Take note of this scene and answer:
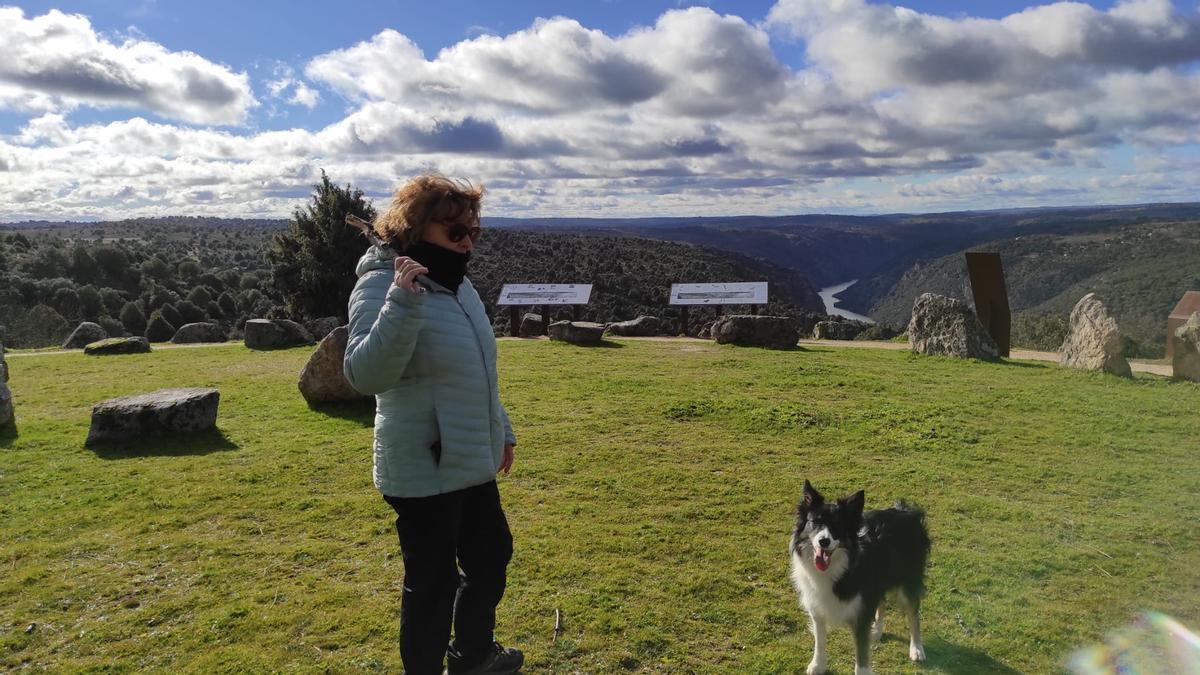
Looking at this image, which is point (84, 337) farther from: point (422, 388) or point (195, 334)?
point (422, 388)

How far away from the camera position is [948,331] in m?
14.7

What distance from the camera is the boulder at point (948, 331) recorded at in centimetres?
1434

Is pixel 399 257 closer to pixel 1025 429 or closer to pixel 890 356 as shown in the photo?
pixel 1025 429

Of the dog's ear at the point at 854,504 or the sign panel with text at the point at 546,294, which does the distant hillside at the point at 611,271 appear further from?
the dog's ear at the point at 854,504

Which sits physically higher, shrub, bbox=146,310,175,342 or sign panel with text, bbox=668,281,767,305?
sign panel with text, bbox=668,281,767,305

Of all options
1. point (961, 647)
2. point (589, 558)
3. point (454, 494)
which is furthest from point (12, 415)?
point (961, 647)

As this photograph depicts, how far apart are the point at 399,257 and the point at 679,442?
6021mm

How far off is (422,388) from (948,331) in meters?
14.1

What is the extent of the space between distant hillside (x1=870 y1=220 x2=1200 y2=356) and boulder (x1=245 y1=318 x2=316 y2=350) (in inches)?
1387

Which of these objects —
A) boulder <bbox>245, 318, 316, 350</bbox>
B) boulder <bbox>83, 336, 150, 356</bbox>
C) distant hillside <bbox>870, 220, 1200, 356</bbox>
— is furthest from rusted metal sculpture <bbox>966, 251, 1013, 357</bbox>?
distant hillside <bbox>870, 220, 1200, 356</bbox>

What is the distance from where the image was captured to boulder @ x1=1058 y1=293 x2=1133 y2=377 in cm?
1209

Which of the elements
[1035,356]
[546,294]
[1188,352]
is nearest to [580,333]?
[546,294]

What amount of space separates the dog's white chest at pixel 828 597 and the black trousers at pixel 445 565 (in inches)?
62.2

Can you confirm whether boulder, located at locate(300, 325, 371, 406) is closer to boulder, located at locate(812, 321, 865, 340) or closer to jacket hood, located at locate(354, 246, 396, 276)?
jacket hood, located at locate(354, 246, 396, 276)
